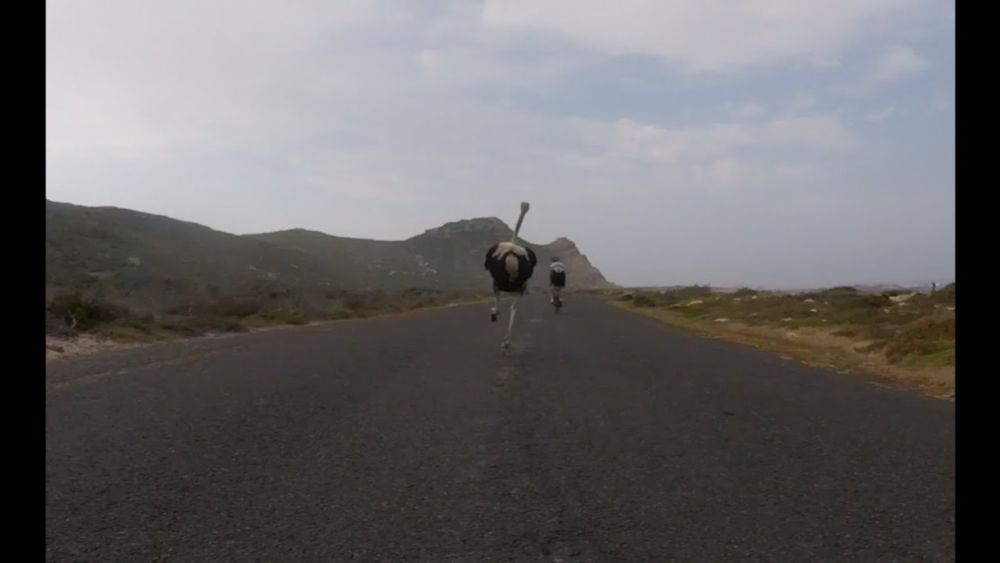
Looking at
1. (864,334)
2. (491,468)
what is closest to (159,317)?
(864,334)

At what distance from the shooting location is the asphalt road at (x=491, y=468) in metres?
4.38

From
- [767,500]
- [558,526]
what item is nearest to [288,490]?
[558,526]

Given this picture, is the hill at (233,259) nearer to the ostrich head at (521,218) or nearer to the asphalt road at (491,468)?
the ostrich head at (521,218)

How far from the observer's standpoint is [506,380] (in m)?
11.0

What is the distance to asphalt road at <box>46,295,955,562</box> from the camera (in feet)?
14.4

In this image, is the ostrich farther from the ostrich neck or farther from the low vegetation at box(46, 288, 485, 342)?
the low vegetation at box(46, 288, 485, 342)

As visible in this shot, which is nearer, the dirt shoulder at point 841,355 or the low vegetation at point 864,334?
the dirt shoulder at point 841,355

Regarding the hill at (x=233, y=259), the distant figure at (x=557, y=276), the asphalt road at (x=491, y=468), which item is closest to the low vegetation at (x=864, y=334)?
the asphalt road at (x=491, y=468)

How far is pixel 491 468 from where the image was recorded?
603 cm

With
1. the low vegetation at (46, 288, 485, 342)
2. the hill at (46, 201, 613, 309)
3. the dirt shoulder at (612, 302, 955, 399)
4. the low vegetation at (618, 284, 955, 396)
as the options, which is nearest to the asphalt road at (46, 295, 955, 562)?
the dirt shoulder at (612, 302, 955, 399)

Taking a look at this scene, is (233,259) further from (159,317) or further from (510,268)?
(510,268)

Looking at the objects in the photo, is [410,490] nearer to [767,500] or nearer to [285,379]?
[767,500]
